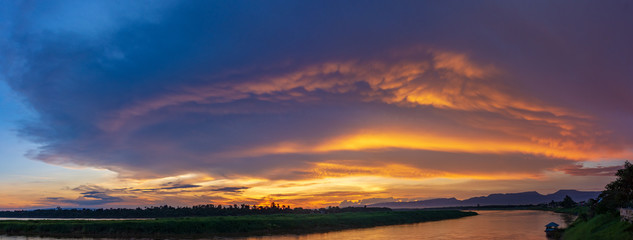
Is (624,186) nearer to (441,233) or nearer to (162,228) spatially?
(441,233)

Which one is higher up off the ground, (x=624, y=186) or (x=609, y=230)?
(x=624, y=186)

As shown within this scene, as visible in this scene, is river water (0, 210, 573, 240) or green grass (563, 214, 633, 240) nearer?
green grass (563, 214, 633, 240)

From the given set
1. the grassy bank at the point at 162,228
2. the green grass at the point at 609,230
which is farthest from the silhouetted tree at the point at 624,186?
the grassy bank at the point at 162,228

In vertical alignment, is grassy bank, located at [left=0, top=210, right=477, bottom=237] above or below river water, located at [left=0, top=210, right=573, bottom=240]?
above

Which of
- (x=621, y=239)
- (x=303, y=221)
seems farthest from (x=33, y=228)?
(x=621, y=239)

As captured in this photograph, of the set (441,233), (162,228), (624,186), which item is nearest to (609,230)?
(624,186)

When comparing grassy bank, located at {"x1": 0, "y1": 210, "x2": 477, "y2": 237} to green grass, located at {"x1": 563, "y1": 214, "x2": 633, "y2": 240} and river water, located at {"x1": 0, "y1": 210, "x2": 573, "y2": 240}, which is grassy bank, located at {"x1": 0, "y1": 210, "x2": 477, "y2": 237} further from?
green grass, located at {"x1": 563, "y1": 214, "x2": 633, "y2": 240}

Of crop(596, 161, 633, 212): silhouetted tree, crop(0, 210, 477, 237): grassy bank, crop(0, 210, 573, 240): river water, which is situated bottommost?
crop(0, 210, 573, 240): river water

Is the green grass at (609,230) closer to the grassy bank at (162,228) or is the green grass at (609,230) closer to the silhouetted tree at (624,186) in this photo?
the silhouetted tree at (624,186)

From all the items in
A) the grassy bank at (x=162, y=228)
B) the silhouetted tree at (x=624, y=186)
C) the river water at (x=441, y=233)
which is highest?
the silhouetted tree at (x=624, y=186)

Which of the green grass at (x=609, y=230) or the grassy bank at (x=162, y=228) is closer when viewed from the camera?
the green grass at (x=609, y=230)

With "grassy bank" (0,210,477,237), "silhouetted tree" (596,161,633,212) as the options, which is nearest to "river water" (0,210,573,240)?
"grassy bank" (0,210,477,237)

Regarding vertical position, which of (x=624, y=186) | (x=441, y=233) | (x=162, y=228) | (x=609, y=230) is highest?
(x=624, y=186)

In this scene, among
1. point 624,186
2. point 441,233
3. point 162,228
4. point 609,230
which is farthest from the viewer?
point 441,233
